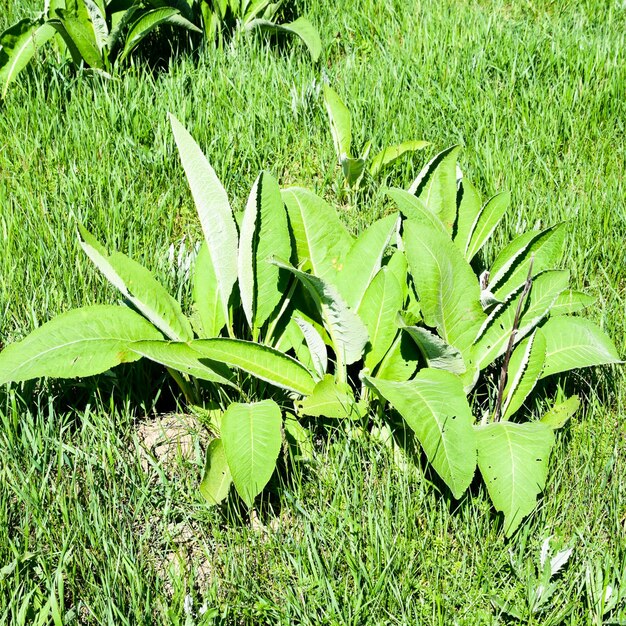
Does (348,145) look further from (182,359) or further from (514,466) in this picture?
(514,466)

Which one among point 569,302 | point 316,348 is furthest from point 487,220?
point 316,348

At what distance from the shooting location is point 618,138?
3.49 meters

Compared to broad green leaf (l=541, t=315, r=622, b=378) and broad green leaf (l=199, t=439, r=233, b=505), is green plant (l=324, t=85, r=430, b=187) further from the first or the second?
broad green leaf (l=199, t=439, r=233, b=505)

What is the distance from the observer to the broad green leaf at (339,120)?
308 cm

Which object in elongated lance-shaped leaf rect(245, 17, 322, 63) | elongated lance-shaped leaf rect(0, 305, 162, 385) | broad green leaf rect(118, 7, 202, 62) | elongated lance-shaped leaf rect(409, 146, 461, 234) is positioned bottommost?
elongated lance-shaped leaf rect(0, 305, 162, 385)

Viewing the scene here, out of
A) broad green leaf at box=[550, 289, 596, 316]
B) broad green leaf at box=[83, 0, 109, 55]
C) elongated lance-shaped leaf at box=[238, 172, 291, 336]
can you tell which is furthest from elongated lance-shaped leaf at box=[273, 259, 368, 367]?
broad green leaf at box=[83, 0, 109, 55]

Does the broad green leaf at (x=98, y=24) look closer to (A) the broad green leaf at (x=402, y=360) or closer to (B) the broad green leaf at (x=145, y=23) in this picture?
(B) the broad green leaf at (x=145, y=23)

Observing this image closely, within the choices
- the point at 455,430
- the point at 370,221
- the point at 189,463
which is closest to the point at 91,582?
the point at 189,463

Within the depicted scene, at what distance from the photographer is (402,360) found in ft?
7.32

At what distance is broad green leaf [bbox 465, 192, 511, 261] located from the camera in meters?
2.47

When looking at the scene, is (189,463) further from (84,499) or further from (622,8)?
(622,8)

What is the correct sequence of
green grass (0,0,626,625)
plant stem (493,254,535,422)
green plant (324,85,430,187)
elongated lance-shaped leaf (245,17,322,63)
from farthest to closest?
elongated lance-shaped leaf (245,17,322,63)
green plant (324,85,430,187)
plant stem (493,254,535,422)
green grass (0,0,626,625)

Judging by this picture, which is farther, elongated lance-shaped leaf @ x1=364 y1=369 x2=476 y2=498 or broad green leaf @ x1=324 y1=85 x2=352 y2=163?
broad green leaf @ x1=324 y1=85 x2=352 y2=163

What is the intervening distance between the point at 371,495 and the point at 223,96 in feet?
6.80
